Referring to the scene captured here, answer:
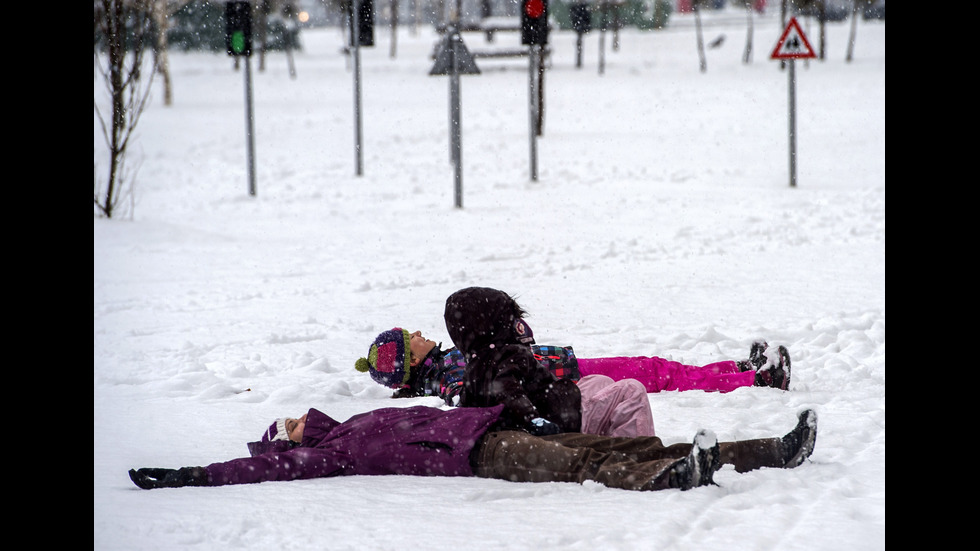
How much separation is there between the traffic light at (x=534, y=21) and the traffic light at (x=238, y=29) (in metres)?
3.34

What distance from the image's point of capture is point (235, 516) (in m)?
3.02

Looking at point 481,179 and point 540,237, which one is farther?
point 481,179

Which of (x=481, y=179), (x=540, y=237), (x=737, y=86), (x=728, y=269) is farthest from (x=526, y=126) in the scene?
(x=728, y=269)

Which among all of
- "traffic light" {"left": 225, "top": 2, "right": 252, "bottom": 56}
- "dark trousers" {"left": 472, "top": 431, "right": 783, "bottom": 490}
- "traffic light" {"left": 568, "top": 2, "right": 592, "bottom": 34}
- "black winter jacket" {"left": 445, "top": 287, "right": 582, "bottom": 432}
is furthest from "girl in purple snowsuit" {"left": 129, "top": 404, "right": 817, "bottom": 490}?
"traffic light" {"left": 568, "top": 2, "right": 592, "bottom": 34}

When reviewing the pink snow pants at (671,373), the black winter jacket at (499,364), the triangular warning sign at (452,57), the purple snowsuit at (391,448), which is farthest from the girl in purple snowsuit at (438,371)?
the triangular warning sign at (452,57)

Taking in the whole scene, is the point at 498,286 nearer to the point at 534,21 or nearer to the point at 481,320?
the point at 481,320

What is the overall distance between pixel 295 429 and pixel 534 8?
29.6ft

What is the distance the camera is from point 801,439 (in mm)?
3379

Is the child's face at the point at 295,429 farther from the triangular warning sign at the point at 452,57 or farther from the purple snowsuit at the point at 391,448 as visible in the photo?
the triangular warning sign at the point at 452,57

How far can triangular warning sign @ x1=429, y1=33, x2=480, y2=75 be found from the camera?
11258 millimetres

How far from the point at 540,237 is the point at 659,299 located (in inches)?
116

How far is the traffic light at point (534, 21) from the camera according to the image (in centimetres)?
1180

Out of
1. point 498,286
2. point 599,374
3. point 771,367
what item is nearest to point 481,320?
point 599,374
